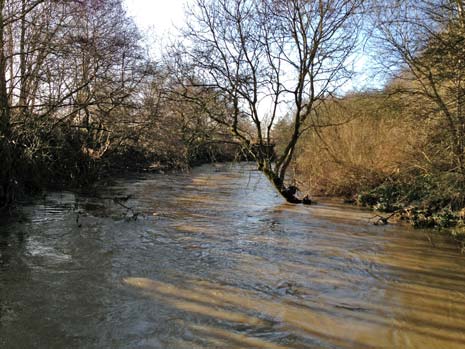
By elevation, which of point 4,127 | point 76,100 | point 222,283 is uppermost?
point 76,100

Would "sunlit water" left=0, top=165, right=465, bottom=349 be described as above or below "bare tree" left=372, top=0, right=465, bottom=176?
below

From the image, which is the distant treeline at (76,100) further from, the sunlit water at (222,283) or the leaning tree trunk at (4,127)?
the sunlit water at (222,283)

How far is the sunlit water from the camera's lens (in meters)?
5.69

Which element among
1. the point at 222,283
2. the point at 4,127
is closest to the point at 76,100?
the point at 4,127

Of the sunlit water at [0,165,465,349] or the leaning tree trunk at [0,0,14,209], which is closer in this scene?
the sunlit water at [0,165,465,349]

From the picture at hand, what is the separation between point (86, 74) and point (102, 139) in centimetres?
538

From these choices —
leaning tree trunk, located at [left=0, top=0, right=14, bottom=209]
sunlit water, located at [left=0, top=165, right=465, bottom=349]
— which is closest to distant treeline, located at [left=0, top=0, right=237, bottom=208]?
leaning tree trunk, located at [left=0, top=0, right=14, bottom=209]

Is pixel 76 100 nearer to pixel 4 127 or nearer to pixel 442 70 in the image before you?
pixel 4 127

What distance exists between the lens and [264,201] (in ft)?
58.3

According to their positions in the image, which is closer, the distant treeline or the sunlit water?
the sunlit water

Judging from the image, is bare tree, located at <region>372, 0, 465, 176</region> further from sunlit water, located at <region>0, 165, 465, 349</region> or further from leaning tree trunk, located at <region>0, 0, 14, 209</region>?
leaning tree trunk, located at <region>0, 0, 14, 209</region>

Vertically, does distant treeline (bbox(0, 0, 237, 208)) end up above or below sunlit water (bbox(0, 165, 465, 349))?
above

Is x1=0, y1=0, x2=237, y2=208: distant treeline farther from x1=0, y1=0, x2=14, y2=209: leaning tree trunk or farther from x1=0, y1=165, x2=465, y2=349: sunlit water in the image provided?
x1=0, y1=165, x2=465, y2=349: sunlit water

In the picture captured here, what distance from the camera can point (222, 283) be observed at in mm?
7613
